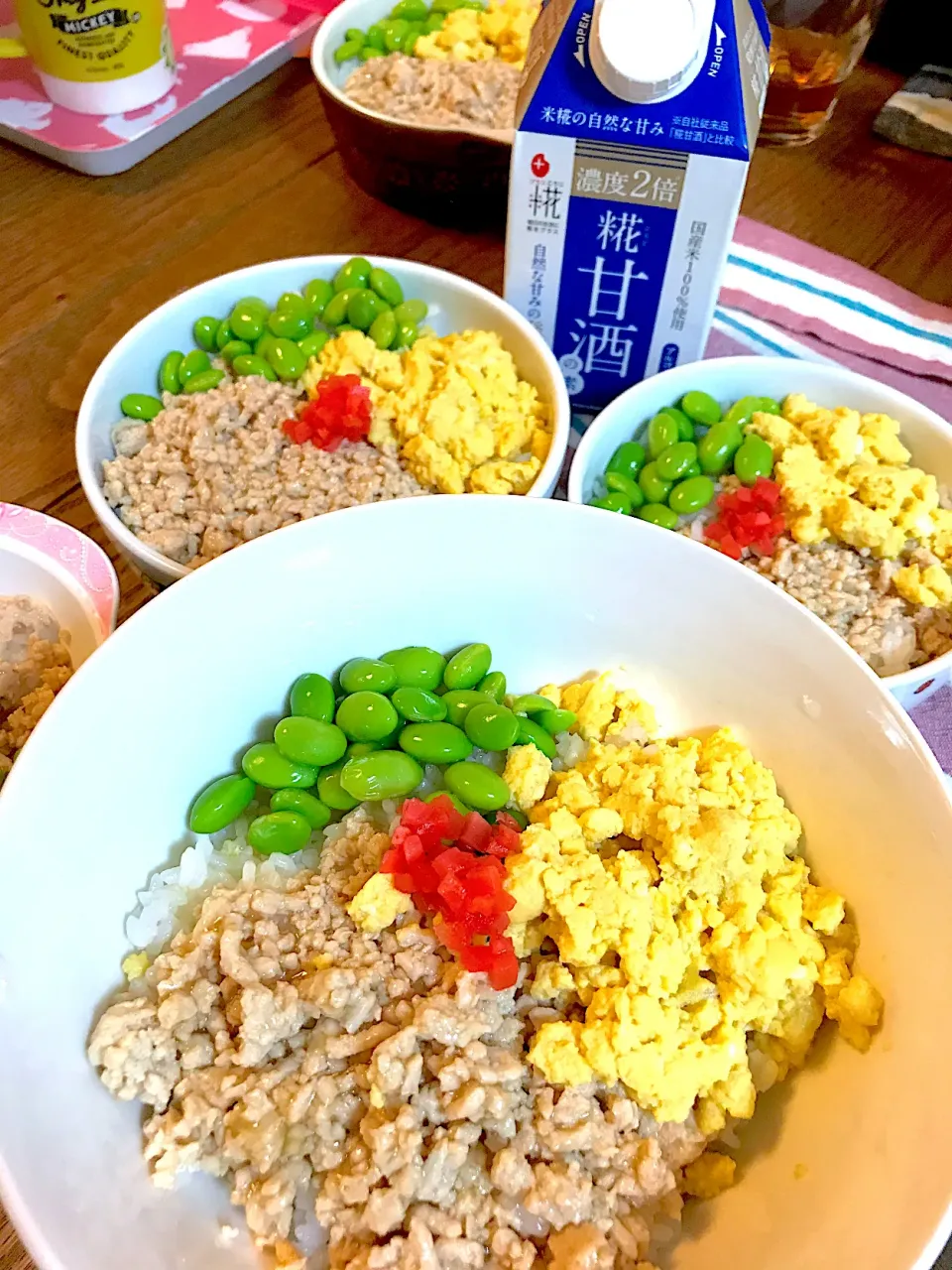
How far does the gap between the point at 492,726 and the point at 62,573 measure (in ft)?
1.37

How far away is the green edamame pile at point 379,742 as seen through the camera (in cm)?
78

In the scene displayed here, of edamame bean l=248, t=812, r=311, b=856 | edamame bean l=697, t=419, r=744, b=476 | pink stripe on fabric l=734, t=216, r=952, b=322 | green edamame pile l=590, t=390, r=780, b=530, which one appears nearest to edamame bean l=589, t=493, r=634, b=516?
green edamame pile l=590, t=390, r=780, b=530

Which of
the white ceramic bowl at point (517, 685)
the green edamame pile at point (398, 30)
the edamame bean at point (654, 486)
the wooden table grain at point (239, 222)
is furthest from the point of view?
the green edamame pile at point (398, 30)

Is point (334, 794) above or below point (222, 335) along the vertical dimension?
below

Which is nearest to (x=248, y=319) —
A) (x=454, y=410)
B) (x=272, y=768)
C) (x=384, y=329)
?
(x=384, y=329)

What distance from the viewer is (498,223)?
1.32 metres

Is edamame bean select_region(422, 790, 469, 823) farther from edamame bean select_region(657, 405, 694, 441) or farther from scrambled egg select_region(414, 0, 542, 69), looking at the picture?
scrambled egg select_region(414, 0, 542, 69)

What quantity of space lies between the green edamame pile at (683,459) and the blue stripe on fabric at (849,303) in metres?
0.30

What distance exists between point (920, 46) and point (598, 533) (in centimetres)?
126

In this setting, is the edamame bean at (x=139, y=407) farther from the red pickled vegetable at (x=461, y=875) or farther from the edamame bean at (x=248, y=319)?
the red pickled vegetable at (x=461, y=875)

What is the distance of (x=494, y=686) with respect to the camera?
848mm

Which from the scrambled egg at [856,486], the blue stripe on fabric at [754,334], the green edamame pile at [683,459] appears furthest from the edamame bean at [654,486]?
the blue stripe on fabric at [754,334]

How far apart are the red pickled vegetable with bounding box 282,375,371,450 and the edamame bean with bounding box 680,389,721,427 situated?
1.09 ft

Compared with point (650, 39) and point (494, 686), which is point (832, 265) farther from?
point (494, 686)
